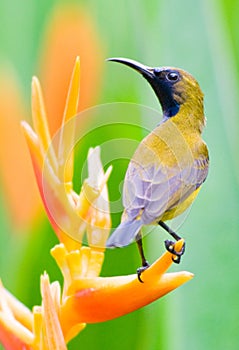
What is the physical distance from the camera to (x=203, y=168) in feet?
1.39

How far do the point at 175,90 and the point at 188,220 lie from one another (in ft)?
0.36

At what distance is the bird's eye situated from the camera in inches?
16.3

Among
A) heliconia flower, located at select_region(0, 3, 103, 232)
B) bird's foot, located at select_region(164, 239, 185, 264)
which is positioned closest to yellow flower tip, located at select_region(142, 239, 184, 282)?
bird's foot, located at select_region(164, 239, 185, 264)

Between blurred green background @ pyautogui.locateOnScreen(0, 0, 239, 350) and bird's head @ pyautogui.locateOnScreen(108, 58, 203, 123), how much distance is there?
0.05 m

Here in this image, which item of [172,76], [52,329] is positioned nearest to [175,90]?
[172,76]

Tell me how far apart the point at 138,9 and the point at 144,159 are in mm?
195

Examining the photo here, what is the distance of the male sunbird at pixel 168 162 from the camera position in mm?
385

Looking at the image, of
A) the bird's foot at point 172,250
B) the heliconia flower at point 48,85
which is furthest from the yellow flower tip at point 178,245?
the heliconia flower at point 48,85

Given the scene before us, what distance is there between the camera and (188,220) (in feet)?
1.57

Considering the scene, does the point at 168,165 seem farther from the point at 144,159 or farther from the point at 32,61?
the point at 32,61

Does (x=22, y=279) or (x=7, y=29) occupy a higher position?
(x=7, y=29)

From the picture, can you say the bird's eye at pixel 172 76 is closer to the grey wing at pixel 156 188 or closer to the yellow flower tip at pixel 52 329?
the grey wing at pixel 156 188

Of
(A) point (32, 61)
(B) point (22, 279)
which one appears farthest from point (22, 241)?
(A) point (32, 61)

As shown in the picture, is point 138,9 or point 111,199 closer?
point 111,199
